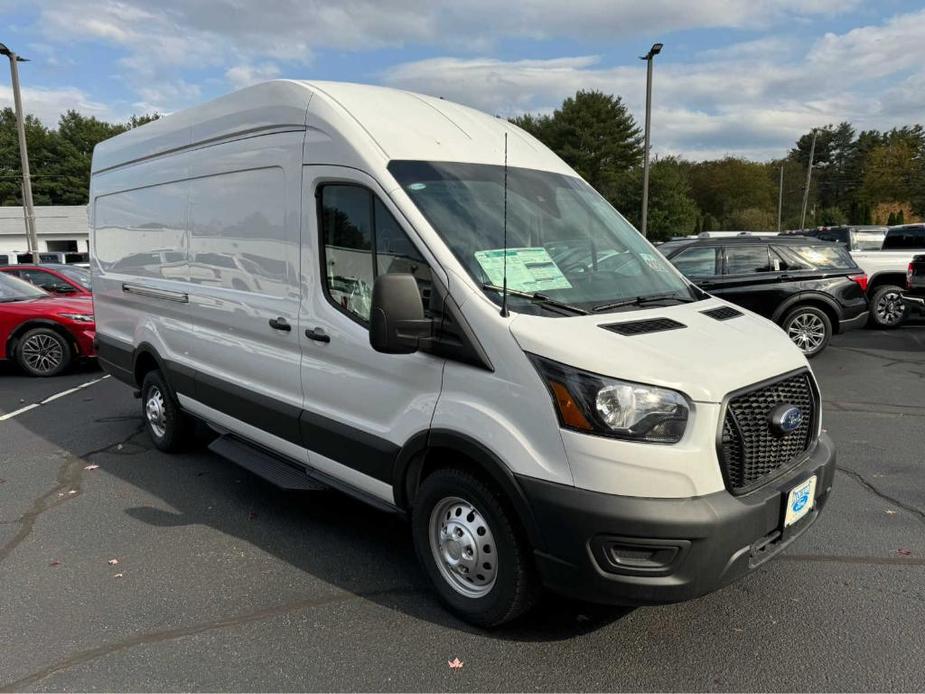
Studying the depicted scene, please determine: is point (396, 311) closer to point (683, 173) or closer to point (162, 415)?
point (162, 415)

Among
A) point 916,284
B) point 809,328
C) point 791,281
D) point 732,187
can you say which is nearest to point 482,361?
point 791,281

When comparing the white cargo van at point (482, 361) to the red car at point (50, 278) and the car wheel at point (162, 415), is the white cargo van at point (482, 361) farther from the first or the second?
the red car at point (50, 278)

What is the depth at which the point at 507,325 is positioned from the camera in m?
2.71

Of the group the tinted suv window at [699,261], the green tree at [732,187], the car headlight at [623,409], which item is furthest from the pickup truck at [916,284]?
the green tree at [732,187]

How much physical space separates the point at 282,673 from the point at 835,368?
8575 millimetres

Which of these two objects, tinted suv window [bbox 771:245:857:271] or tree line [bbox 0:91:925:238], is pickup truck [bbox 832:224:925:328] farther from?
tree line [bbox 0:91:925:238]

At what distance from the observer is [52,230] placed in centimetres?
5138

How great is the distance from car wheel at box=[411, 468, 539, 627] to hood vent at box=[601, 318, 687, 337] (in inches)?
33.5

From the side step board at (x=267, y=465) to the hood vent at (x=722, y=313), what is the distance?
89.5 inches

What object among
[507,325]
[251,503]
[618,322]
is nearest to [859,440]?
[618,322]

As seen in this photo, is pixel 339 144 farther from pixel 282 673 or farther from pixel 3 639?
pixel 3 639

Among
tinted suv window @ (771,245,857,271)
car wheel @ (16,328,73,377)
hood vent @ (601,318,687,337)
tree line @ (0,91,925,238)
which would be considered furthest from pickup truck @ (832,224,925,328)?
tree line @ (0,91,925,238)

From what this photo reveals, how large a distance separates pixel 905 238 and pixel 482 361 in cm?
1491

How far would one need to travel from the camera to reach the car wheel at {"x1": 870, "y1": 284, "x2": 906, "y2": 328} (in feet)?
40.7
